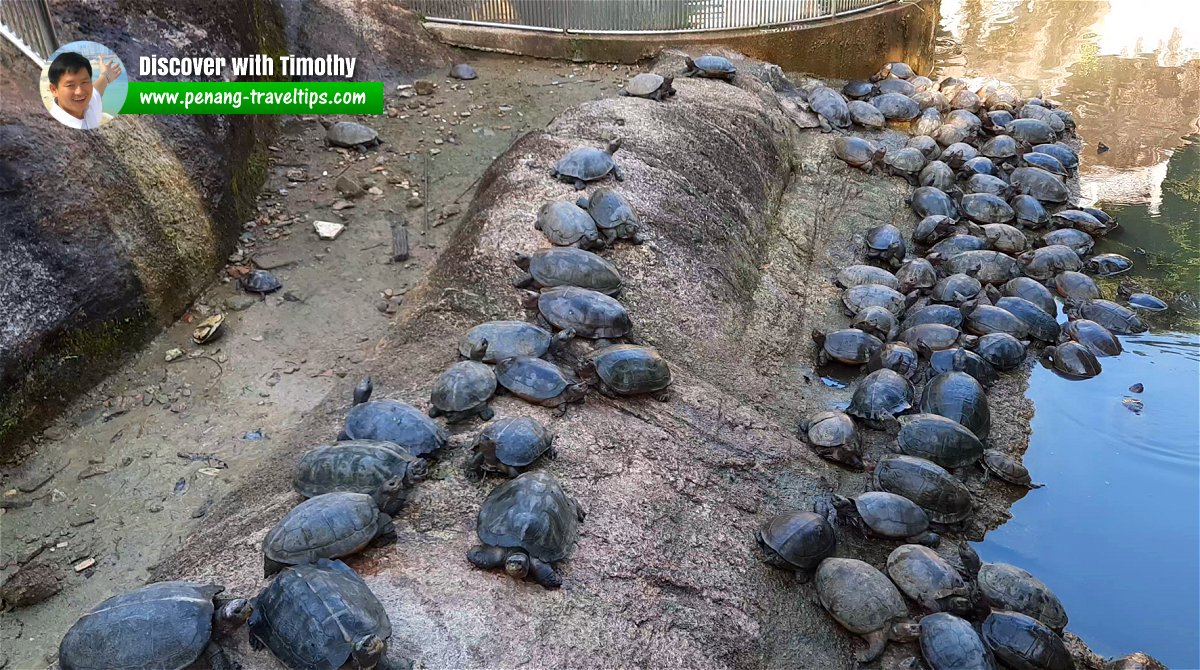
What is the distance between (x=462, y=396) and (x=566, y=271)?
1.45m

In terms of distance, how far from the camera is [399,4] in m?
10.1

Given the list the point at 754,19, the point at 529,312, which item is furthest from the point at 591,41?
the point at 529,312

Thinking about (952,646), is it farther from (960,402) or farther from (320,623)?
(320,623)

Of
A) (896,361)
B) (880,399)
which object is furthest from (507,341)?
(896,361)

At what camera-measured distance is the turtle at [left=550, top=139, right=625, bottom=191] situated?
6.27 m

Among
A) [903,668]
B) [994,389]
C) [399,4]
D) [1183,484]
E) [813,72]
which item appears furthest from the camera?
[813,72]

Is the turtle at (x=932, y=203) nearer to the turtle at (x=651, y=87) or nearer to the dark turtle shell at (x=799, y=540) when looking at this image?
the turtle at (x=651, y=87)

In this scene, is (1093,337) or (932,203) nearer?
(1093,337)

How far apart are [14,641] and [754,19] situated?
10.3 m

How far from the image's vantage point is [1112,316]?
21.6ft

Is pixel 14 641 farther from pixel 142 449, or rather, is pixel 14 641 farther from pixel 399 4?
pixel 399 4

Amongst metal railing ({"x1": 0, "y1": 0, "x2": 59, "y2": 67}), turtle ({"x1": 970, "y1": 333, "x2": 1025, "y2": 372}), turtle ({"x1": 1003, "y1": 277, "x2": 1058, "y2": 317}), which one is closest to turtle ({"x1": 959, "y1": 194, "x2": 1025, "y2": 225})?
turtle ({"x1": 1003, "y1": 277, "x2": 1058, "y2": 317})

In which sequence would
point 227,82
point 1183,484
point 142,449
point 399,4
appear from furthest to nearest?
1. point 399,4
2. point 227,82
3. point 1183,484
4. point 142,449

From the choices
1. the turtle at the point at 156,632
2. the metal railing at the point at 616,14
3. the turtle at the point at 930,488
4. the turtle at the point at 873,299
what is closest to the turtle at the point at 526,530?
the turtle at the point at 156,632
